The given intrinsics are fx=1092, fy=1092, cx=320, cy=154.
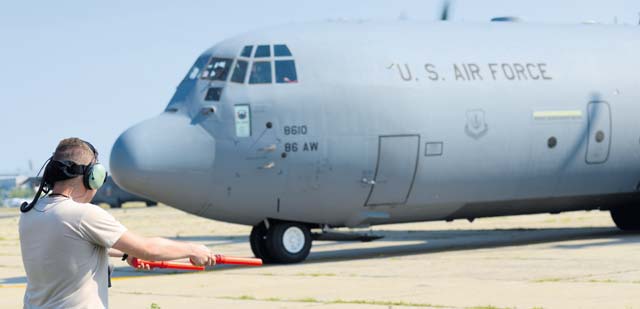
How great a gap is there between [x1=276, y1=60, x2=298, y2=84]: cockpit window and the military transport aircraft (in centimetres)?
2

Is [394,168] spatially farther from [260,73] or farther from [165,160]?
[165,160]

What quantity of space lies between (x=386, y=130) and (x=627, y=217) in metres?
8.02

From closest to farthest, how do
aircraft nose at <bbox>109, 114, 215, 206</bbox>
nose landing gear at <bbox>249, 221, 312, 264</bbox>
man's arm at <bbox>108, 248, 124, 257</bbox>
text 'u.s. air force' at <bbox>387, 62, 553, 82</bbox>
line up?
man's arm at <bbox>108, 248, 124, 257</bbox>, aircraft nose at <bbox>109, 114, 215, 206</bbox>, nose landing gear at <bbox>249, 221, 312, 264</bbox>, text 'u.s. air force' at <bbox>387, 62, 553, 82</bbox>

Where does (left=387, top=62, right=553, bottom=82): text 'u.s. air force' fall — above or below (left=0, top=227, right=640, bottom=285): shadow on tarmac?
above

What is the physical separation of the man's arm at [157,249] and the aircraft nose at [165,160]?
480 inches

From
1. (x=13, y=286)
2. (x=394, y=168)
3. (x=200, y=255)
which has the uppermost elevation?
(x=200, y=255)

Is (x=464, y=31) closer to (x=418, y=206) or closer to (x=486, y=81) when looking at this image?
(x=486, y=81)

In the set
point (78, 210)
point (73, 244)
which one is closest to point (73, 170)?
point (78, 210)

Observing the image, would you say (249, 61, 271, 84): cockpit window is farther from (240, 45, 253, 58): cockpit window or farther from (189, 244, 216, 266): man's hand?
(189, 244, 216, 266): man's hand

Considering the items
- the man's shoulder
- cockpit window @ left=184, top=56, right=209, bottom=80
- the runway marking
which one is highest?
the man's shoulder

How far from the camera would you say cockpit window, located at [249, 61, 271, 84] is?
62.8ft

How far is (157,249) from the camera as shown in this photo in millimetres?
5977

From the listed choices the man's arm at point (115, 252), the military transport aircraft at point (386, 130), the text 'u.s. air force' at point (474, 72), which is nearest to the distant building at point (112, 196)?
the military transport aircraft at point (386, 130)

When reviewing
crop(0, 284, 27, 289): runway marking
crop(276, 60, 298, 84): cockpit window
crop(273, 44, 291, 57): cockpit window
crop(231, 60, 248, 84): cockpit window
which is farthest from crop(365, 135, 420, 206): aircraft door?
crop(0, 284, 27, 289): runway marking
